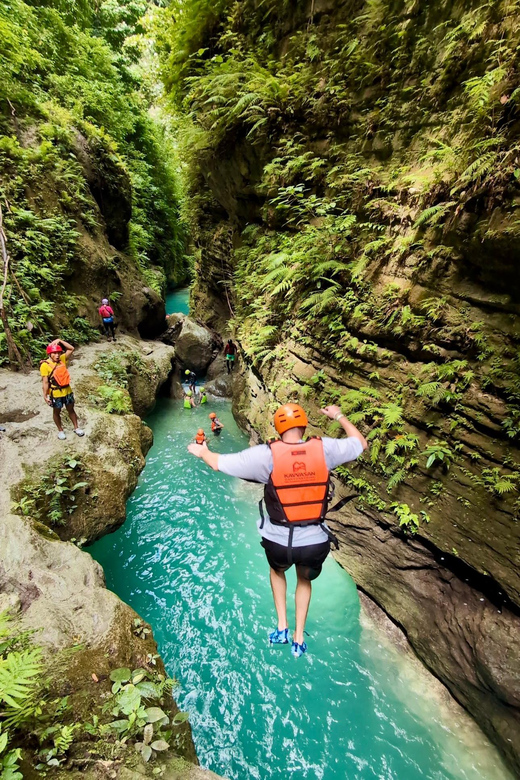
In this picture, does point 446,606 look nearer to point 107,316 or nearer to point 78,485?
point 78,485

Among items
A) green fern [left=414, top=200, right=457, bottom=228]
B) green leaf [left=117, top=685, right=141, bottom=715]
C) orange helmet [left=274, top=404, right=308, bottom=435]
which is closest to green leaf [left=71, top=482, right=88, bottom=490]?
green leaf [left=117, top=685, right=141, bottom=715]

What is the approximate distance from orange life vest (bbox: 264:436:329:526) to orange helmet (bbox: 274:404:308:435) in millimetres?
169

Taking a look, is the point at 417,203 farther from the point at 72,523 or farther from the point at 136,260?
the point at 136,260

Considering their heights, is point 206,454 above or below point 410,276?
below

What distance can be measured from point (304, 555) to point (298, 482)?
2.62ft

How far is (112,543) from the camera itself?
773 cm

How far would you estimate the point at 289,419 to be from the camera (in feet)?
10.3

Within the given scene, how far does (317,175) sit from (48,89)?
12.6 metres

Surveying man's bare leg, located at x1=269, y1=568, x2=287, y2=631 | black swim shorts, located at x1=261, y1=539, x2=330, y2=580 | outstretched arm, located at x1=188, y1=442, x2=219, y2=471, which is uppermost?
outstretched arm, located at x1=188, y1=442, x2=219, y2=471

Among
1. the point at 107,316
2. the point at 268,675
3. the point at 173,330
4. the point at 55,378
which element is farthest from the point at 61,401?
the point at 173,330

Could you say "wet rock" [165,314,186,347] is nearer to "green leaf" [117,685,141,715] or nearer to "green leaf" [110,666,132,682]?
"green leaf" [110,666,132,682]

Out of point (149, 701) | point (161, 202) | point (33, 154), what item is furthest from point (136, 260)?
point (149, 701)

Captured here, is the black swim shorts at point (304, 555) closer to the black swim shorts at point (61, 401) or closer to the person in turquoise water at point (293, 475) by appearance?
the person in turquoise water at point (293, 475)

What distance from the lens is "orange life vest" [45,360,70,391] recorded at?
573 cm
